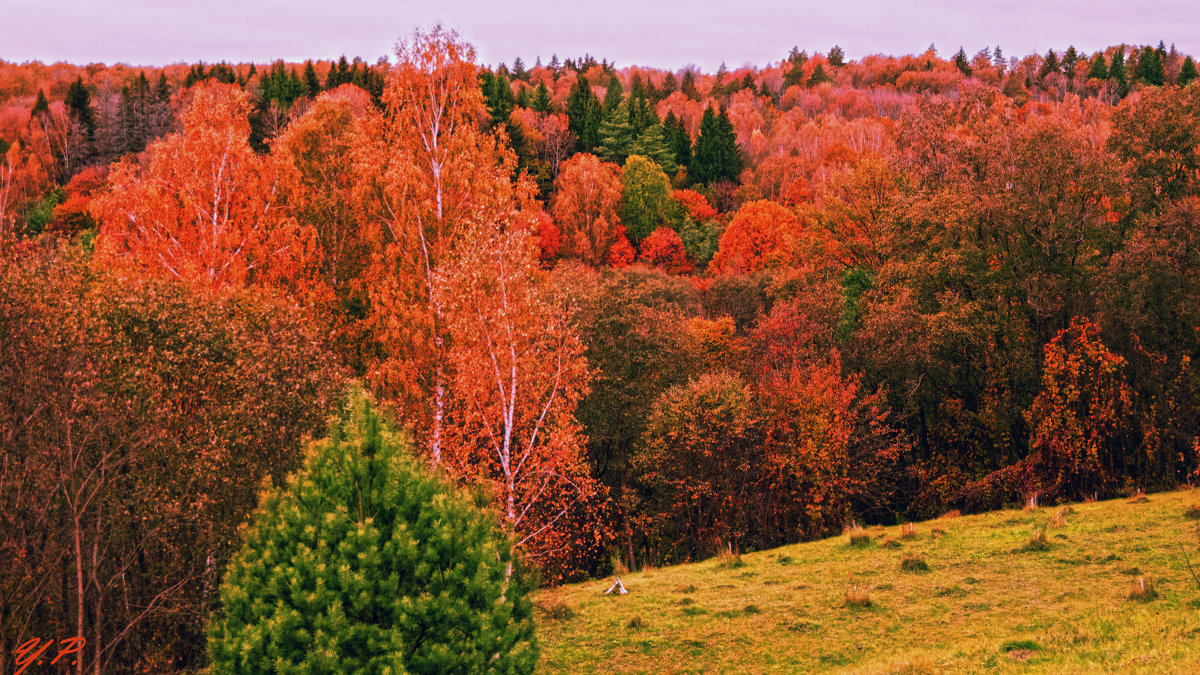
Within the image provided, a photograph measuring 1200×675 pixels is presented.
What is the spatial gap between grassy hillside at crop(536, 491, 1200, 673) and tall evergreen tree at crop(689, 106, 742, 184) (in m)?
94.4

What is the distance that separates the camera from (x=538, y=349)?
86.6 feet

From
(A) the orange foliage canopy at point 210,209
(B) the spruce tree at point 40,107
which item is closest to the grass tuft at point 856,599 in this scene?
(A) the orange foliage canopy at point 210,209

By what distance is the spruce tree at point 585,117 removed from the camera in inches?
4860

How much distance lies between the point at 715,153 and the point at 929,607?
105m

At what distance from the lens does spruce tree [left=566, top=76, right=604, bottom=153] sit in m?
123

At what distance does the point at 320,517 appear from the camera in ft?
52.2

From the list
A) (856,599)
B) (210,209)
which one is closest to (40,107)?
(210,209)

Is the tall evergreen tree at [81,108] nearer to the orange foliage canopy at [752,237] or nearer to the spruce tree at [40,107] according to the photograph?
the spruce tree at [40,107]

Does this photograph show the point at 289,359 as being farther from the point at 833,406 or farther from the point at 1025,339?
the point at 1025,339

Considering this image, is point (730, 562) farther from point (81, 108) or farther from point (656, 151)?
point (81, 108)

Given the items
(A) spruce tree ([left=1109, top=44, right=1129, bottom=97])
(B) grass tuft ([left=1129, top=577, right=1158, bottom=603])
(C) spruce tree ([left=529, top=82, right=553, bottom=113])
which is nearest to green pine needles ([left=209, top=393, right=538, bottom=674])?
(B) grass tuft ([left=1129, top=577, right=1158, bottom=603])

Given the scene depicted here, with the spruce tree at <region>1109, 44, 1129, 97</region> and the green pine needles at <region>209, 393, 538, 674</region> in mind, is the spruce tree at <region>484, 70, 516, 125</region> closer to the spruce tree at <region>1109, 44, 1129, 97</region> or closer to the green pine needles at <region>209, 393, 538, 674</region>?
the green pine needles at <region>209, 393, 538, 674</region>

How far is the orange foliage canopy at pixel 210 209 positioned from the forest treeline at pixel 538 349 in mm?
175

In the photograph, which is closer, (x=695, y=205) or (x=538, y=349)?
(x=538, y=349)
